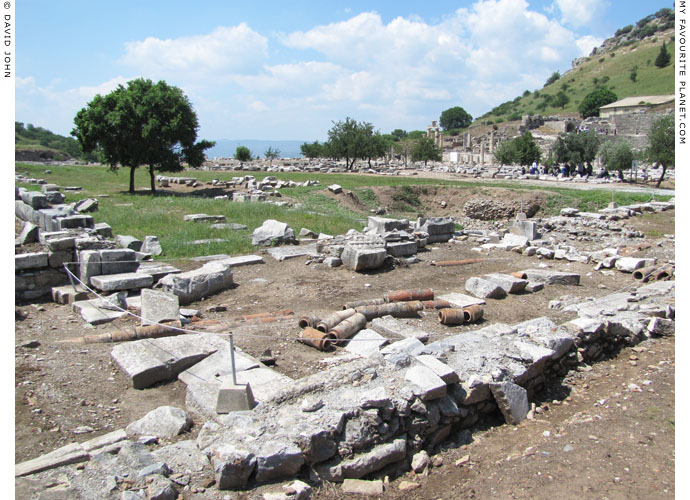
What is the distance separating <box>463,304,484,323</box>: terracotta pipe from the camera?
27.7ft

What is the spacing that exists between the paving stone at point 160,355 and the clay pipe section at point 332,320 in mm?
1627

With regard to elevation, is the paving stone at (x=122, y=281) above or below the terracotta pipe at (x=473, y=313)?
above

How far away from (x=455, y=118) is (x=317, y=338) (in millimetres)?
135518

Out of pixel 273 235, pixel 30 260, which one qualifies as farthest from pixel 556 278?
pixel 30 260

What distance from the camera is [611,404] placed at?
5.93 m

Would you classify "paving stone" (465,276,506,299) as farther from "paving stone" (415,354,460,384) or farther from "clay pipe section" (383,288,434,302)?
"paving stone" (415,354,460,384)

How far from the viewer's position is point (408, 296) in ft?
31.0

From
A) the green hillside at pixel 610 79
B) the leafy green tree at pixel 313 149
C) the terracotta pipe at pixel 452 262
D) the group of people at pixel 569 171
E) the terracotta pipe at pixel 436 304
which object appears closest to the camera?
the terracotta pipe at pixel 436 304

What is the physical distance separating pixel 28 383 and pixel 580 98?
112 meters

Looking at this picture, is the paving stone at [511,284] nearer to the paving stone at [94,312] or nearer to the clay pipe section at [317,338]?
the clay pipe section at [317,338]

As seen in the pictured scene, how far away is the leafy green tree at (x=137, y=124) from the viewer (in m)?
24.8

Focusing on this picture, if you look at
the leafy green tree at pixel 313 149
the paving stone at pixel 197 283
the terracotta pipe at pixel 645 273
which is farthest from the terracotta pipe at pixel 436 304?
the leafy green tree at pixel 313 149

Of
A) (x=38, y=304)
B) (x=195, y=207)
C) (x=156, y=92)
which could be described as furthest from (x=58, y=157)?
(x=38, y=304)

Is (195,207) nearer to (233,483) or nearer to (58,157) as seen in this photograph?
(233,483)
